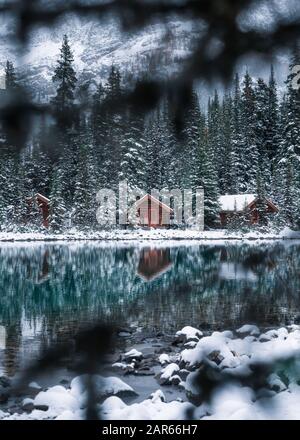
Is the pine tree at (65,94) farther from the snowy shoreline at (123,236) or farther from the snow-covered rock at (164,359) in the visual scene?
the snowy shoreline at (123,236)

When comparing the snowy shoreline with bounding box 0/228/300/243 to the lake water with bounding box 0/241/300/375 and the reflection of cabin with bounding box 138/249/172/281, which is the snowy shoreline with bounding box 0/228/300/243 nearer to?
the reflection of cabin with bounding box 138/249/172/281

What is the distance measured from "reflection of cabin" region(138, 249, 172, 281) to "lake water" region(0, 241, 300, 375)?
5 cm

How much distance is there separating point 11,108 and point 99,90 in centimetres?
23

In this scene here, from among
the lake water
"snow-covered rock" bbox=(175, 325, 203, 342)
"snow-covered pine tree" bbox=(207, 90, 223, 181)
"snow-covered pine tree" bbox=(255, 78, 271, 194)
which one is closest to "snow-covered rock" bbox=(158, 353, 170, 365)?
the lake water

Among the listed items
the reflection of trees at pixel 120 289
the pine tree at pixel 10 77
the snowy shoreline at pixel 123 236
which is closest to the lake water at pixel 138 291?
the reflection of trees at pixel 120 289

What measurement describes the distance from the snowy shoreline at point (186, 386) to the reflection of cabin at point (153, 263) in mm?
13711

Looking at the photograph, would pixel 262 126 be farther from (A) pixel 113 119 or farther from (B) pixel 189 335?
(B) pixel 189 335

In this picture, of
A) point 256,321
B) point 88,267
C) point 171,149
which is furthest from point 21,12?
point 88,267

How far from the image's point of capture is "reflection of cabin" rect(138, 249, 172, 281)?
89.4 feet

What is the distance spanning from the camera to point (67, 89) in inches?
60.0

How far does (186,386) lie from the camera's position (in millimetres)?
2994

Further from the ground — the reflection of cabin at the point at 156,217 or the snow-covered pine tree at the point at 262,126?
the snow-covered pine tree at the point at 262,126

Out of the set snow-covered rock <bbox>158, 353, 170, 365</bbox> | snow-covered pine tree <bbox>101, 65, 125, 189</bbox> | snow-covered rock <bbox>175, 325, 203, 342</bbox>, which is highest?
snow-covered pine tree <bbox>101, 65, 125, 189</bbox>

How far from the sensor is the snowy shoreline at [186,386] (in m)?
2.20
